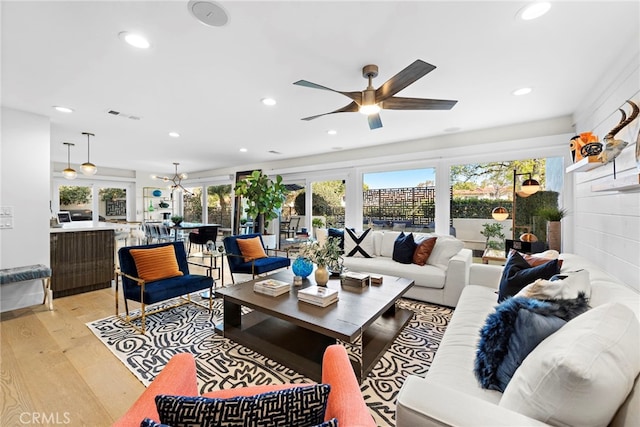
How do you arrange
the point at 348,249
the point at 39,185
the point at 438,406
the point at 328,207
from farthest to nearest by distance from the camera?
1. the point at 328,207
2. the point at 348,249
3. the point at 39,185
4. the point at 438,406

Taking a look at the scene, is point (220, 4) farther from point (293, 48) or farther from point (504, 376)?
point (504, 376)

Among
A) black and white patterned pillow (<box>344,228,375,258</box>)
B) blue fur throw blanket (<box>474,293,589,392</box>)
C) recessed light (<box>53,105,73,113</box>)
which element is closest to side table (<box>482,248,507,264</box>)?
black and white patterned pillow (<box>344,228,375,258</box>)

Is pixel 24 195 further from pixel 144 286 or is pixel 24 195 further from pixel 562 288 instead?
pixel 562 288

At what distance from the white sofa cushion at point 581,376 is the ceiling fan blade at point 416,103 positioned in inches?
69.8

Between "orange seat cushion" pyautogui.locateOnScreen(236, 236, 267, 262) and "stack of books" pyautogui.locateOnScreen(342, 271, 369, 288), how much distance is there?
173 cm

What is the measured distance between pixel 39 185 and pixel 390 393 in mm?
4551

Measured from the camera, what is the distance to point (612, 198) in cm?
234

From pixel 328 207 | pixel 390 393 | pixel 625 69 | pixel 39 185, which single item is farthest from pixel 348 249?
pixel 39 185

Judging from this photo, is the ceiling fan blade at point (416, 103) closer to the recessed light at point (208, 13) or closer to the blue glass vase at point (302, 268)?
the recessed light at point (208, 13)

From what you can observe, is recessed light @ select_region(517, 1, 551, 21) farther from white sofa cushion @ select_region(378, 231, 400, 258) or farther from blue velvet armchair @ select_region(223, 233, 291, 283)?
blue velvet armchair @ select_region(223, 233, 291, 283)

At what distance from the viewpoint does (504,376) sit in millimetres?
1172

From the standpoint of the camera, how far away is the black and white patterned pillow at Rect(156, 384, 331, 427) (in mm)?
610

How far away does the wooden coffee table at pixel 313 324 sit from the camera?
1935mm

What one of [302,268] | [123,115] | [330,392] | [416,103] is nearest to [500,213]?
[416,103]
